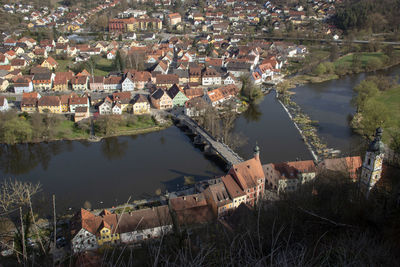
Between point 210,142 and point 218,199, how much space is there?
4.87 metres

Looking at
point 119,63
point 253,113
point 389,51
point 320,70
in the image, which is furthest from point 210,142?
point 389,51

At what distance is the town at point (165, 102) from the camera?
317 inches

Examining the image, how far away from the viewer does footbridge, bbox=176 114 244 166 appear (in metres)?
13.2

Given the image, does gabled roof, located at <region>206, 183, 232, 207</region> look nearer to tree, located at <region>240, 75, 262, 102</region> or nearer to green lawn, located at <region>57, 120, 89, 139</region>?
green lawn, located at <region>57, 120, 89, 139</region>

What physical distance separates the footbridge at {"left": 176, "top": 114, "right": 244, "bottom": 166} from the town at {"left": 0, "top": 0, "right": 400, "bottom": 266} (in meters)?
0.07

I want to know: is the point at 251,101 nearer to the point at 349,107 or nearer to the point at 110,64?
the point at 349,107

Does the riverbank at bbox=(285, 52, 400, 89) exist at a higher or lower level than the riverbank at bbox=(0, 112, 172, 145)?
higher

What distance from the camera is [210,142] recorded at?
1451 cm

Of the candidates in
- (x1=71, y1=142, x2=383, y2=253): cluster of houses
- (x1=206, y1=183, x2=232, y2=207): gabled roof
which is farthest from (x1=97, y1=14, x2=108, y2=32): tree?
(x1=206, y1=183, x2=232, y2=207): gabled roof

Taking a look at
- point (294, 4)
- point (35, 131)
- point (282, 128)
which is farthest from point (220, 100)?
point (294, 4)

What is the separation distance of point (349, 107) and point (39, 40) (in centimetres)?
2629

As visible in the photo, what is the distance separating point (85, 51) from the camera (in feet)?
96.3

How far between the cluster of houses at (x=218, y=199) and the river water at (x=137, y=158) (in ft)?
5.94

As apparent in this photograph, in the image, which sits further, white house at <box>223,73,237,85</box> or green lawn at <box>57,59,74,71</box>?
green lawn at <box>57,59,74,71</box>
